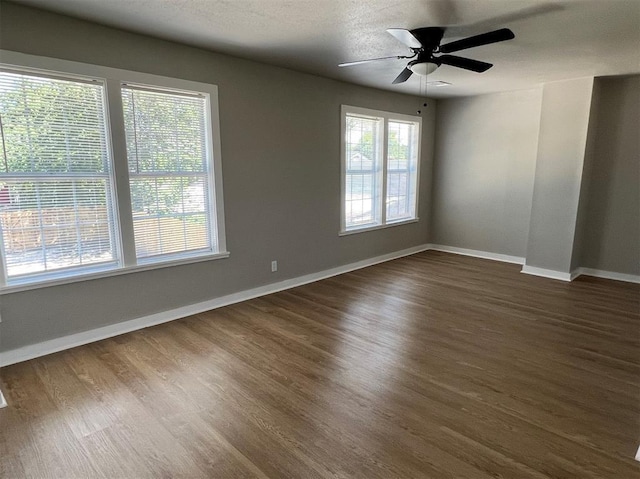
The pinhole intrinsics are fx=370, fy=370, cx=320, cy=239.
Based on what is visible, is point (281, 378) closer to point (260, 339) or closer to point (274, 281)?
point (260, 339)

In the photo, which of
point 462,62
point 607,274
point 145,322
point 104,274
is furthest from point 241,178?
point 607,274

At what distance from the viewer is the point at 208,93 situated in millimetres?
3588

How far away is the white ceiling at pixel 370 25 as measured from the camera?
2500 mm

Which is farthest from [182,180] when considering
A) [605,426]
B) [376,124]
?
[605,426]

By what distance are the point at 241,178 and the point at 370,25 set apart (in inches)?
76.1

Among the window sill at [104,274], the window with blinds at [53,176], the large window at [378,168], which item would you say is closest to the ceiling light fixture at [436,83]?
the large window at [378,168]

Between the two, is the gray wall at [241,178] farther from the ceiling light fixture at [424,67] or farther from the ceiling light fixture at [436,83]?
the ceiling light fixture at [424,67]

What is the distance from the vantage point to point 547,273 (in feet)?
16.6

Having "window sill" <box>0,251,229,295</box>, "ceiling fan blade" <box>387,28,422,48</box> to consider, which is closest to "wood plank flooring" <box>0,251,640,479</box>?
"window sill" <box>0,251,229,295</box>

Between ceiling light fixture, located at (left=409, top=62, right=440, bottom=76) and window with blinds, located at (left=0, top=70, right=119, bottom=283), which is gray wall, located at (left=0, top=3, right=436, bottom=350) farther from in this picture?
ceiling light fixture, located at (left=409, top=62, right=440, bottom=76)

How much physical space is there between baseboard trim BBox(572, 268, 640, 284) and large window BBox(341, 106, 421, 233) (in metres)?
2.55

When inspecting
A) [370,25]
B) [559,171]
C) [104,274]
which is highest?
[370,25]

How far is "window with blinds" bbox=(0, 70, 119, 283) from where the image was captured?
2646 millimetres

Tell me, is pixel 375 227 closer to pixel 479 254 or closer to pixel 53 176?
pixel 479 254
